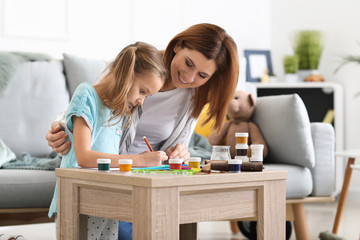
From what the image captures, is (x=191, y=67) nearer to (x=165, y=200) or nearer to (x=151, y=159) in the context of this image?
(x=151, y=159)

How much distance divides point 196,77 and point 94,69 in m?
1.03

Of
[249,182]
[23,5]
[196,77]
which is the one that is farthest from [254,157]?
[23,5]

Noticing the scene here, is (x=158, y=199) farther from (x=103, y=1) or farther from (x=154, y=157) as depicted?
(x=103, y=1)

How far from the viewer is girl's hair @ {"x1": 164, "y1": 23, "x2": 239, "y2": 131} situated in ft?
5.98

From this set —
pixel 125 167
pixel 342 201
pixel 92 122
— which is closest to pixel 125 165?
pixel 125 167

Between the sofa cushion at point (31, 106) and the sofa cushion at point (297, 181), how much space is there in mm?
1068

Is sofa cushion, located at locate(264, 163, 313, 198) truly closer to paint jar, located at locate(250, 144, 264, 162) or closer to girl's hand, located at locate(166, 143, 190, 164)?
girl's hand, located at locate(166, 143, 190, 164)

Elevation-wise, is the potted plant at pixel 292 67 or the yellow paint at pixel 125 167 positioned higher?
the potted plant at pixel 292 67

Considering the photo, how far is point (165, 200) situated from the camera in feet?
3.73

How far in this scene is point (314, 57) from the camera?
4016mm

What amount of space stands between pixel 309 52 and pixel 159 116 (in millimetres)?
2284

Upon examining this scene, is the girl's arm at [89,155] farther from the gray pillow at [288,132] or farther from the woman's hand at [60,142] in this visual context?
the gray pillow at [288,132]

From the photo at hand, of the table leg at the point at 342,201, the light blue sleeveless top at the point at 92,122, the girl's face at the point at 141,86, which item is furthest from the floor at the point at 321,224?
the girl's face at the point at 141,86

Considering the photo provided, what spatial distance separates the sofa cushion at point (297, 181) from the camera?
2289 mm
